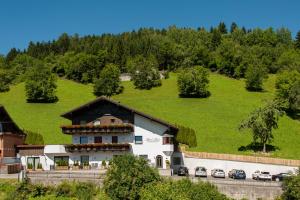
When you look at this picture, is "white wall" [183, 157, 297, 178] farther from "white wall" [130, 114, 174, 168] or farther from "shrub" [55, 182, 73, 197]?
"shrub" [55, 182, 73, 197]

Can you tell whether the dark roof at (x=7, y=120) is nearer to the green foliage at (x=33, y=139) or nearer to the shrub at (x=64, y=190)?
the green foliage at (x=33, y=139)

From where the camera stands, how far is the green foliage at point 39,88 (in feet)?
448

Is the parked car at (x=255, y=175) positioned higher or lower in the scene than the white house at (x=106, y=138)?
lower

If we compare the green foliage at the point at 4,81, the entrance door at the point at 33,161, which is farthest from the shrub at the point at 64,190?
the green foliage at the point at 4,81

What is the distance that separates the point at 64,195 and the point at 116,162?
681cm

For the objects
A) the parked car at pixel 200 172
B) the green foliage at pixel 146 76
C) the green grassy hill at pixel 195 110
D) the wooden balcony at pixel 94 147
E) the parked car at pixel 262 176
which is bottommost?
the parked car at pixel 262 176

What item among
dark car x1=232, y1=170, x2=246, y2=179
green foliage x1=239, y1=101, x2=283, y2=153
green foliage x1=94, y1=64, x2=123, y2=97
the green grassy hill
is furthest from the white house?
green foliage x1=94, y1=64, x2=123, y2=97

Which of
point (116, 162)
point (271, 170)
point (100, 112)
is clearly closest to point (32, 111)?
point (100, 112)

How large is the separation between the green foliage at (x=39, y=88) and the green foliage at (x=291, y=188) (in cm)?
9081

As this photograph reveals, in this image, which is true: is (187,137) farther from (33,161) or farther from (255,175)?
(33,161)

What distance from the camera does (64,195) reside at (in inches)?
2248

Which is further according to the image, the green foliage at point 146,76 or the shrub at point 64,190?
the green foliage at point 146,76

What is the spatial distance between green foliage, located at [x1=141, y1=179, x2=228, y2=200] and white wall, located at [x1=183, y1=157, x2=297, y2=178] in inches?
984

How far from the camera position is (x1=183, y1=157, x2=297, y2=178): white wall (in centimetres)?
7706
